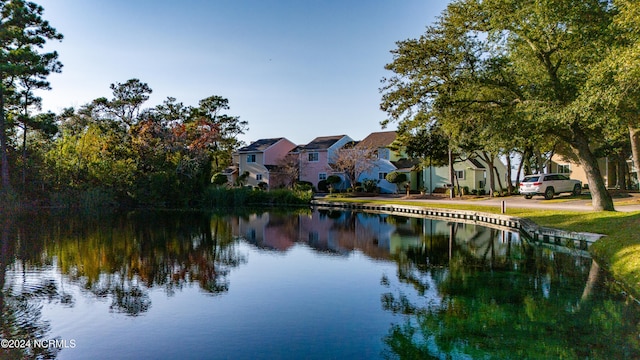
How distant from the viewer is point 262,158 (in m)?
58.2

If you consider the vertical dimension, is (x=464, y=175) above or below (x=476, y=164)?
below

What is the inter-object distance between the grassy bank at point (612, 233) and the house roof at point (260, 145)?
124 ft

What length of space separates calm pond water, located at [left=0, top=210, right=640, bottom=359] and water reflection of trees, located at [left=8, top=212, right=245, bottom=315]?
71 millimetres

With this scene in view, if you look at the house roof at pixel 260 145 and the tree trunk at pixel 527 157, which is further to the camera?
the house roof at pixel 260 145

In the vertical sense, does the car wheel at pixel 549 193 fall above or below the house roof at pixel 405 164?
below

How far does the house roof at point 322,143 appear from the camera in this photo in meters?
56.6

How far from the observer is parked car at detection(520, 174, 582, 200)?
3378 cm

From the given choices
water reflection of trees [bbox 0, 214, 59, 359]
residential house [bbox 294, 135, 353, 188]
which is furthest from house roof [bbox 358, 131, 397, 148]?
water reflection of trees [bbox 0, 214, 59, 359]

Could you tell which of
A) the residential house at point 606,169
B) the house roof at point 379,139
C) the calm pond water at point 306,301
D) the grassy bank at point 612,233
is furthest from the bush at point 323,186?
the calm pond water at point 306,301

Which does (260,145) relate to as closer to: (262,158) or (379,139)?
(262,158)

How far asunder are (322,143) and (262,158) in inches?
297

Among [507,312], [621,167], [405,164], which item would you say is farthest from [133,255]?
[405,164]

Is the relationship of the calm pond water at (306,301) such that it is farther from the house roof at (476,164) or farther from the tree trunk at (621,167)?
the house roof at (476,164)

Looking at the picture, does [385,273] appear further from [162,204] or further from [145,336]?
[162,204]
